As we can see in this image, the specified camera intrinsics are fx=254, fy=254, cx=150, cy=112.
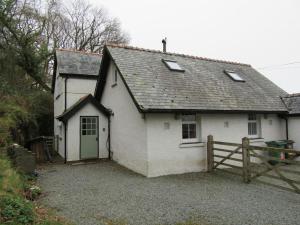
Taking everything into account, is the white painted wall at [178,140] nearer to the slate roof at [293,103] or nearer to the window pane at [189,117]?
the window pane at [189,117]

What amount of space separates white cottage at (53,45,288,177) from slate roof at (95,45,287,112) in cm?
4

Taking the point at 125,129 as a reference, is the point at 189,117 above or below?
above

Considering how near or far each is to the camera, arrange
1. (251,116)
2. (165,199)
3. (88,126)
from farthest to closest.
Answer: (88,126), (251,116), (165,199)

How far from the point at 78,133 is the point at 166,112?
5.99 m

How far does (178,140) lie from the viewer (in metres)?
11.0

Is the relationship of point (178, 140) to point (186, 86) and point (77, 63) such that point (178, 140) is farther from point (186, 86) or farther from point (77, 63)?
point (77, 63)

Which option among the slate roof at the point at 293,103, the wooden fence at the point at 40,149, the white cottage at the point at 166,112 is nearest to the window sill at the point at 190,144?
the white cottage at the point at 166,112

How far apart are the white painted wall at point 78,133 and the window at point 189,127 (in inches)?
202

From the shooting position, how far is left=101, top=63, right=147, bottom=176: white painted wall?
10.9 m

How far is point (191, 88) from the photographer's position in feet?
40.6

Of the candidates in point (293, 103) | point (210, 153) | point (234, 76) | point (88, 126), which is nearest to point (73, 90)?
point (88, 126)

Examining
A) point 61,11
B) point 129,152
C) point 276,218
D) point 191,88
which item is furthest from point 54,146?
point 61,11

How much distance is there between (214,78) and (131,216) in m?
10.3

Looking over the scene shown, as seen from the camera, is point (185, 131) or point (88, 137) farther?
point (88, 137)
